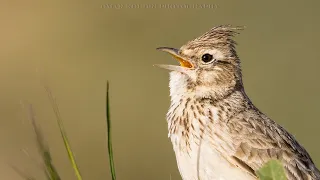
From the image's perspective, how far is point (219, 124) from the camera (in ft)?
23.4

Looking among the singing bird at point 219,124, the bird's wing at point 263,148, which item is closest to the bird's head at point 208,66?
the singing bird at point 219,124

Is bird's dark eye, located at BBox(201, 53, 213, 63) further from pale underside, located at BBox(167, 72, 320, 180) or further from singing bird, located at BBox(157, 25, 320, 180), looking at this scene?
pale underside, located at BBox(167, 72, 320, 180)

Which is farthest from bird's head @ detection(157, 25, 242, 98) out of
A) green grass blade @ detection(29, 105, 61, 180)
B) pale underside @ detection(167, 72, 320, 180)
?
green grass blade @ detection(29, 105, 61, 180)

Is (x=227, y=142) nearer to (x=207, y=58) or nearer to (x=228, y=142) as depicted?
(x=228, y=142)

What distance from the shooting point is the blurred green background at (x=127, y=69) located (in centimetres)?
1612

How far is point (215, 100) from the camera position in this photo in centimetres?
755

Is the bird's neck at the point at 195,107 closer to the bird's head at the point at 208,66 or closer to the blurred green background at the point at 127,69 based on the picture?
the bird's head at the point at 208,66

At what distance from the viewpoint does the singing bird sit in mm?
6887

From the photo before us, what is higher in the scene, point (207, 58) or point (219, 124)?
point (207, 58)

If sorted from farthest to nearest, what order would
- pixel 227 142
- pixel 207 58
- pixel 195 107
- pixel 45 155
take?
pixel 207 58 → pixel 195 107 → pixel 227 142 → pixel 45 155

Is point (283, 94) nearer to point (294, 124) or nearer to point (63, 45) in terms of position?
point (294, 124)

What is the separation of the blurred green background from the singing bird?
5.95 meters

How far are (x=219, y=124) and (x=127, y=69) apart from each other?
13051mm

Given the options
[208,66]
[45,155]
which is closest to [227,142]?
[208,66]
